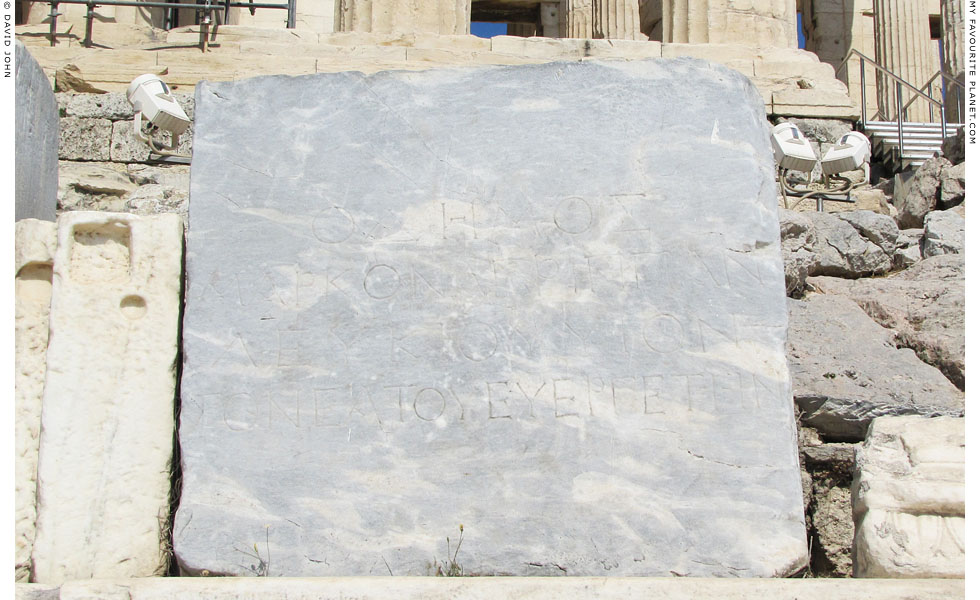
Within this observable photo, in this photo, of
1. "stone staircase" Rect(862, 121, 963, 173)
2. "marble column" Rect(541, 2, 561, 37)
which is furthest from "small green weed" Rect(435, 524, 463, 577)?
"marble column" Rect(541, 2, 561, 37)

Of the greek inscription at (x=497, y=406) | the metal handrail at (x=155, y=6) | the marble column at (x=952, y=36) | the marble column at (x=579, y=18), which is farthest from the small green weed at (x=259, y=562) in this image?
the marble column at (x=952, y=36)

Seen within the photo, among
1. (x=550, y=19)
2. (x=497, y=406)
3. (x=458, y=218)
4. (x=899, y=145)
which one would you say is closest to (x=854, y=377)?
(x=497, y=406)

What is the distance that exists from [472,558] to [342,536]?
38 cm

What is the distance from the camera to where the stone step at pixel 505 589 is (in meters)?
2.65

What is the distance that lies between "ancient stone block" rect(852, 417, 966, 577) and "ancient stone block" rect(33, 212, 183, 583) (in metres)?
2.03

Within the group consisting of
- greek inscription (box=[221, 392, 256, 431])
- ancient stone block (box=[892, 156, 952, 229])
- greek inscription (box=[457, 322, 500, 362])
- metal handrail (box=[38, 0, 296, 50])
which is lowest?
greek inscription (box=[221, 392, 256, 431])

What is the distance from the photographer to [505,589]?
2680mm

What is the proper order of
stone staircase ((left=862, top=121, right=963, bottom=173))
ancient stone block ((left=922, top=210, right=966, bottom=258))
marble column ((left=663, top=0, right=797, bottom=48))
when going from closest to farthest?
ancient stone block ((left=922, top=210, right=966, bottom=258)), marble column ((left=663, top=0, right=797, bottom=48)), stone staircase ((left=862, top=121, right=963, bottom=173))

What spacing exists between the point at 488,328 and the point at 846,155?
4965 millimetres

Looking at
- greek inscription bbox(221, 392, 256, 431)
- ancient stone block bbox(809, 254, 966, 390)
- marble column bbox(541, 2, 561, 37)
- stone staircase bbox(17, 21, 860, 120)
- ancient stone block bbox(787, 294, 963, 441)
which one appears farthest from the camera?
marble column bbox(541, 2, 561, 37)

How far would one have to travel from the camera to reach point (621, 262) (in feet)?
10.7

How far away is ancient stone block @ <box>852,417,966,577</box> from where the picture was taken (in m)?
2.84

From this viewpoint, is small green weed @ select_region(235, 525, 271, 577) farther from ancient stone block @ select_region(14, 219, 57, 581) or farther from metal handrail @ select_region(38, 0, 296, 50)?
metal handrail @ select_region(38, 0, 296, 50)

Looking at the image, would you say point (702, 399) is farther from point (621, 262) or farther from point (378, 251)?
point (378, 251)
